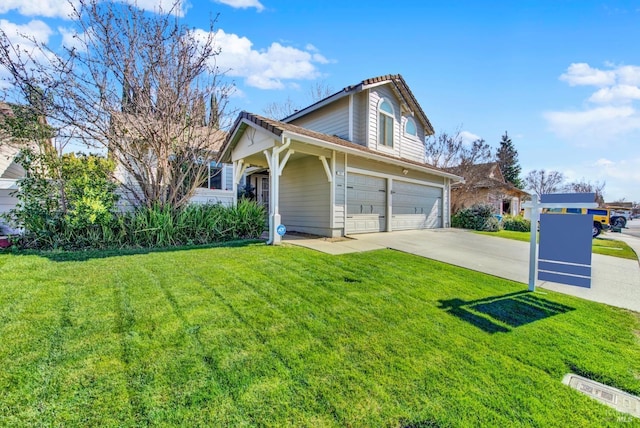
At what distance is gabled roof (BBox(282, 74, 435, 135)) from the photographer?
10844 mm

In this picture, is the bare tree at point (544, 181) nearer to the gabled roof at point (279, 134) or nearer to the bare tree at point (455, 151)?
the bare tree at point (455, 151)

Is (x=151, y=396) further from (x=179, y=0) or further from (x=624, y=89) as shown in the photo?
(x=624, y=89)

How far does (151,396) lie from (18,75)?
326 inches

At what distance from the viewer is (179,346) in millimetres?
2514

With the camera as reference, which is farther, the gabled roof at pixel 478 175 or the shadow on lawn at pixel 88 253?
the gabled roof at pixel 478 175

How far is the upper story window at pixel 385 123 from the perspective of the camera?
39.0 ft

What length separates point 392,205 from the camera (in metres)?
11.2

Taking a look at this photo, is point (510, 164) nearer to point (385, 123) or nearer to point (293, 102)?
point (293, 102)

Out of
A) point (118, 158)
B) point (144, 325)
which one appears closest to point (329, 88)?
point (118, 158)

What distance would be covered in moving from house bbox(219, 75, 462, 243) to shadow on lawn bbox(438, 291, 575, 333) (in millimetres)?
4684

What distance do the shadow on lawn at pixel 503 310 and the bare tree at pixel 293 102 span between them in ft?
74.8

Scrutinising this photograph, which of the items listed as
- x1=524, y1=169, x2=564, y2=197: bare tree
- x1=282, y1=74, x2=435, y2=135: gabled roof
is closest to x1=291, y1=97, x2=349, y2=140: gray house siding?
x1=282, y1=74, x2=435, y2=135: gabled roof

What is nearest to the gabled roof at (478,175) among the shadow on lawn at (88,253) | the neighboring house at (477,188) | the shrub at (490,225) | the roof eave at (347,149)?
the neighboring house at (477,188)

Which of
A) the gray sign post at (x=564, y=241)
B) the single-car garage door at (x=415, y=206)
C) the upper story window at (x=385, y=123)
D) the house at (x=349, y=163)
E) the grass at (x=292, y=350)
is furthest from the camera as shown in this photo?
the upper story window at (x=385, y=123)
